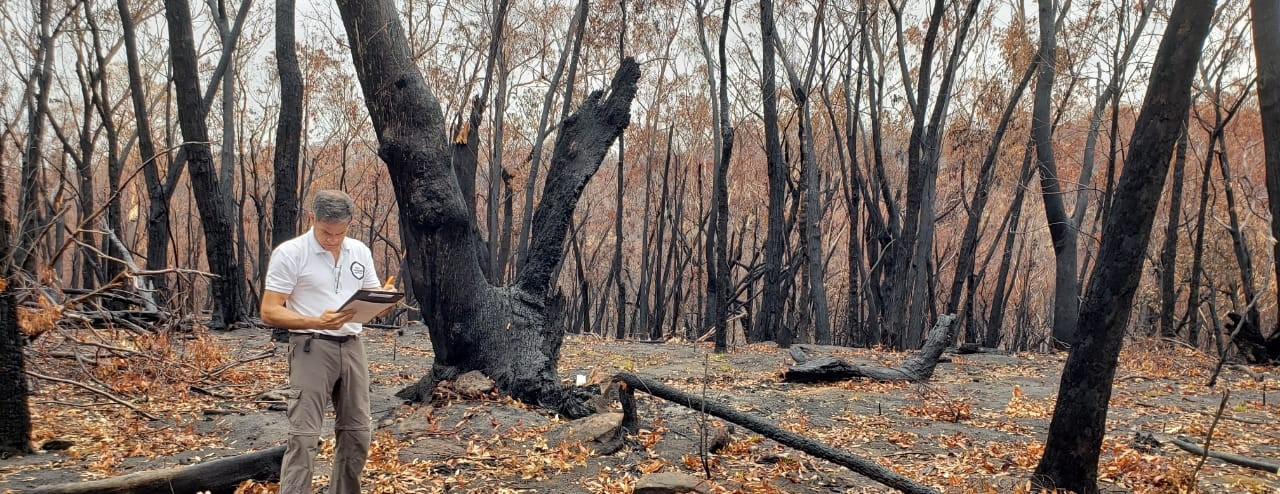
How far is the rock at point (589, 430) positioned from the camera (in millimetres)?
5148

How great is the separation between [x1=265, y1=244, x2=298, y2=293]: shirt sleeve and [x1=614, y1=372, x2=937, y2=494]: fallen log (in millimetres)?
2451

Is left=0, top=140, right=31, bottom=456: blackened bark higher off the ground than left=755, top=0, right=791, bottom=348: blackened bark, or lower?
lower

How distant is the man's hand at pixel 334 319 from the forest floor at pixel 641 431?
4.33 ft

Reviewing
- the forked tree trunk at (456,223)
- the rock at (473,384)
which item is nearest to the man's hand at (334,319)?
the forked tree trunk at (456,223)

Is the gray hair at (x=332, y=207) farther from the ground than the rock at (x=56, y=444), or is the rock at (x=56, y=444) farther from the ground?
the gray hair at (x=332, y=207)

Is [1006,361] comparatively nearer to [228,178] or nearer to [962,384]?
[962,384]

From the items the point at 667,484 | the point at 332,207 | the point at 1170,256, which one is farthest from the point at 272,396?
the point at 1170,256

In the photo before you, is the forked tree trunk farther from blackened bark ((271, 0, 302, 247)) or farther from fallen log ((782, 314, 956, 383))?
blackened bark ((271, 0, 302, 247))

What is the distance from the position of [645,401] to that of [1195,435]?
14.6 feet

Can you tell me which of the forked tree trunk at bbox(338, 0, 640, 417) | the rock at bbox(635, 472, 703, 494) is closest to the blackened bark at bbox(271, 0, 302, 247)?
the forked tree trunk at bbox(338, 0, 640, 417)

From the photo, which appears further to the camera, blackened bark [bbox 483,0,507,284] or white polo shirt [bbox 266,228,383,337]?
blackened bark [bbox 483,0,507,284]

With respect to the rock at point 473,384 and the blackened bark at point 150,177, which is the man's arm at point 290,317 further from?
the blackened bark at point 150,177

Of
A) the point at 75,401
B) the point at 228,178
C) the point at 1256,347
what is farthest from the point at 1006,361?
→ the point at 228,178

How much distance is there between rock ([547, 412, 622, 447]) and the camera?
5148 millimetres
